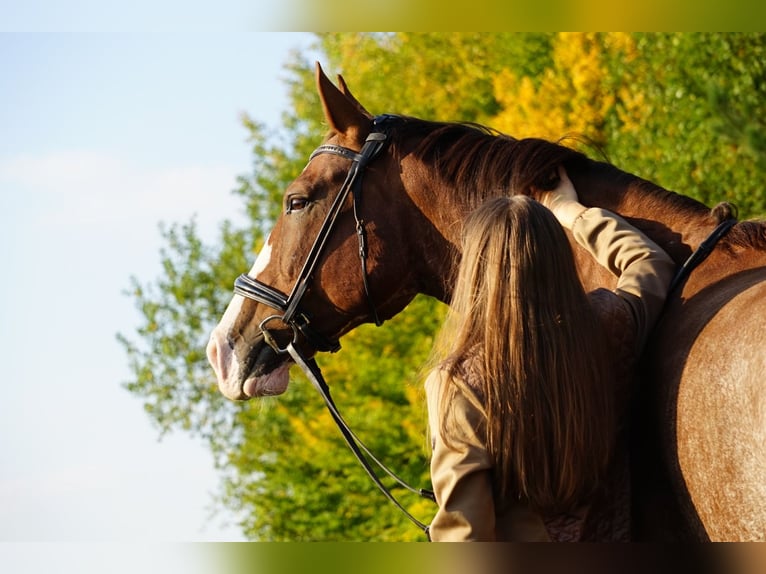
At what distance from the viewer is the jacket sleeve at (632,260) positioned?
3.10 m

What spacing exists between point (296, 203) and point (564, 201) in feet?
3.59

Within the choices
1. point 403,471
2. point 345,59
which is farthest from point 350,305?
point 345,59

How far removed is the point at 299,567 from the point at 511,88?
17.2 metres

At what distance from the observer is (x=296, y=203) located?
4.15 m

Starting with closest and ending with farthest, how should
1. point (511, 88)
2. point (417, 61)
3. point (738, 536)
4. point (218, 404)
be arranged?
point (738, 536) < point (511, 88) < point (218, 404) < point (417, 61)

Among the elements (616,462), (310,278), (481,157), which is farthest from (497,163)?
(616,462)

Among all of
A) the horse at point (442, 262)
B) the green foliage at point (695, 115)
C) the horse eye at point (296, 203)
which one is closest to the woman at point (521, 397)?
the horse at point (442, 262)

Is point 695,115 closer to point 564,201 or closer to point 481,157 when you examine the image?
point 481,157

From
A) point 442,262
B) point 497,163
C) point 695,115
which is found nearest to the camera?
point 497,163

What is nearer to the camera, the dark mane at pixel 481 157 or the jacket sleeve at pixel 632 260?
the jacket sleeve at pixel 632 260

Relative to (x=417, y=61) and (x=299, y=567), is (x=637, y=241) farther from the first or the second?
(x=417, y=61)

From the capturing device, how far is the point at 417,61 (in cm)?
2250

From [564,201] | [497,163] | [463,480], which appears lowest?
[463,480]

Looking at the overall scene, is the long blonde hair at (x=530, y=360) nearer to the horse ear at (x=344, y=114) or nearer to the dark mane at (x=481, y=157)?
the dark mane at (x=481, y=157)
